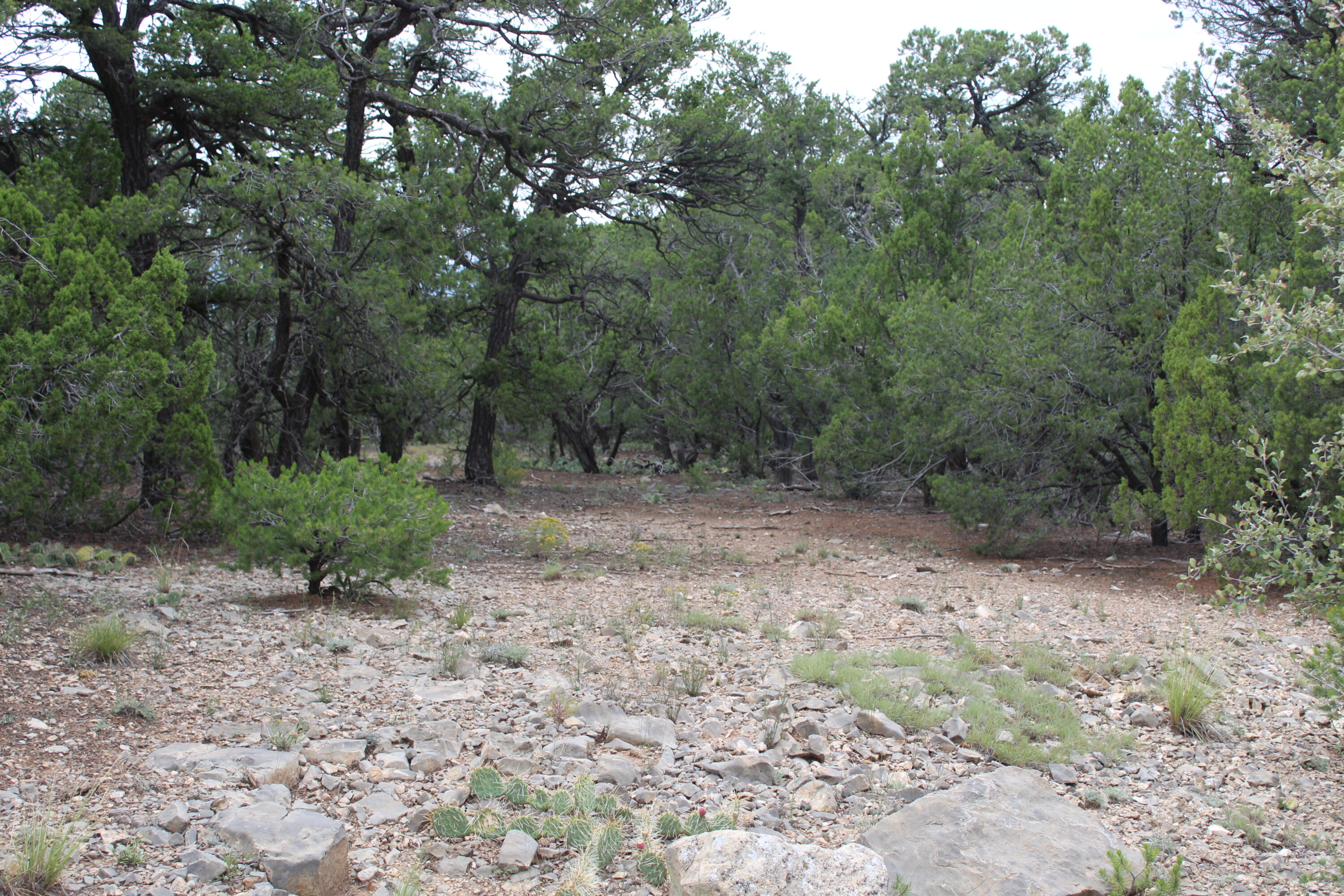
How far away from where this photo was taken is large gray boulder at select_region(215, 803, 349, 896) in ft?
10.2

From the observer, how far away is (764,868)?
3.07 meters

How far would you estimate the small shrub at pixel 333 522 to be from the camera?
641 centimetres

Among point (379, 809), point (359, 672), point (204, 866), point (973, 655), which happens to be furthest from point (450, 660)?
point (973, 655)

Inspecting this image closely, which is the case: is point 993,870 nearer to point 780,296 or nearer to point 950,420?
point 950,420

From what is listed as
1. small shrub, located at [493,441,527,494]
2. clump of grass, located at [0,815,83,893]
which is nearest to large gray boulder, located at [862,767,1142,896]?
clump of grass, located at [0,815,83,893]

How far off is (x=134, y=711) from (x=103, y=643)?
799mm

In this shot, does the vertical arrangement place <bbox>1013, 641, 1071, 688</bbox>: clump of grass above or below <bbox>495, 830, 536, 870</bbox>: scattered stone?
above

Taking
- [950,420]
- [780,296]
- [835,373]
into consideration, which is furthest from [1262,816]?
[780,296]

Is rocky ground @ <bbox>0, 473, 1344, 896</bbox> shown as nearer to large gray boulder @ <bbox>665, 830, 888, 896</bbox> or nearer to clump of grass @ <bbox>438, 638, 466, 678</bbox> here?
clump of grass @ <bbox>438, 638, 466, 678</bbox>

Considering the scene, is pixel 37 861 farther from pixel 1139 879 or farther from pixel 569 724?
pixel 1139 879

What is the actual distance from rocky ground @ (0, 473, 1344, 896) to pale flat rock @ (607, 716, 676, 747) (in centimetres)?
1

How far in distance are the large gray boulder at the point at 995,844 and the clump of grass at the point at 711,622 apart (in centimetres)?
282

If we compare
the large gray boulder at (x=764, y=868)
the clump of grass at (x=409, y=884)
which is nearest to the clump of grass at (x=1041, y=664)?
the large gray boulder at (x=764, y=868)

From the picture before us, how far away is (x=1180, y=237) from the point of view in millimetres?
10445
